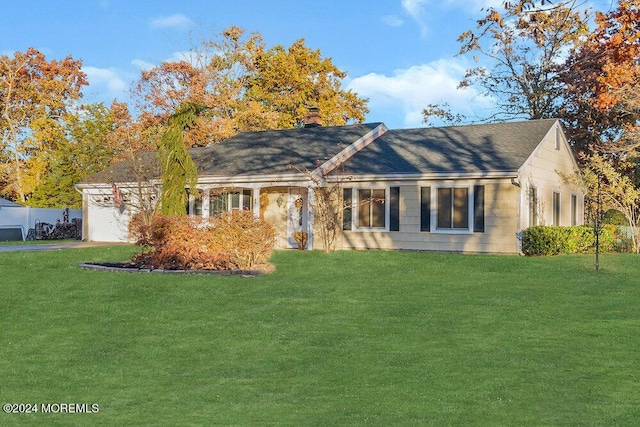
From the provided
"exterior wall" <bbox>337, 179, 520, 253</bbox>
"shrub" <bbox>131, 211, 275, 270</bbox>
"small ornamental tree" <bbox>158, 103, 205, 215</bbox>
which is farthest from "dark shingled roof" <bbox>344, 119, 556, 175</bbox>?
"shrub" <bbox>131, 211, 275, 270</bbox>

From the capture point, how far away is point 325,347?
9.30 meters

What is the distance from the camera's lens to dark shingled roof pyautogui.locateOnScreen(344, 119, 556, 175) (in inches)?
929

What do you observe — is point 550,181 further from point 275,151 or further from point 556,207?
point 275,151

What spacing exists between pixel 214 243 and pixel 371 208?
30.1ft

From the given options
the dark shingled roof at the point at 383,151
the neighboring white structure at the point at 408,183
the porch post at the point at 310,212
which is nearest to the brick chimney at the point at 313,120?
the dark shingled roof at the point at 383,151

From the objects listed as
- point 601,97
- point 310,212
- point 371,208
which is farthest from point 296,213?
point 601,97

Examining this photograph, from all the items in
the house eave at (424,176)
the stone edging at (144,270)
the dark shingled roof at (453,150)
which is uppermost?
the dark shingled roof at (453,150)

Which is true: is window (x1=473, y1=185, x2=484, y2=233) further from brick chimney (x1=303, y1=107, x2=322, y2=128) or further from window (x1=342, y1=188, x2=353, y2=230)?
brick chimney (x1=303, y1=107, x2=322, y2=128)

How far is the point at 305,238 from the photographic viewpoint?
989 inches

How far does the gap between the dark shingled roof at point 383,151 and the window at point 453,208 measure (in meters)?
0.75

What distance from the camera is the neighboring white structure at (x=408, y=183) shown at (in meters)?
22.9

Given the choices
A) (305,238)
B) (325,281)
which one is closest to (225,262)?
(325,281)

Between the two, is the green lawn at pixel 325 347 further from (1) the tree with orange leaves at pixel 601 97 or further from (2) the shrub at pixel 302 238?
(1) the tree with orange leaves at pixel 601 97

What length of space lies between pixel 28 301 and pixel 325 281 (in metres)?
6.07
